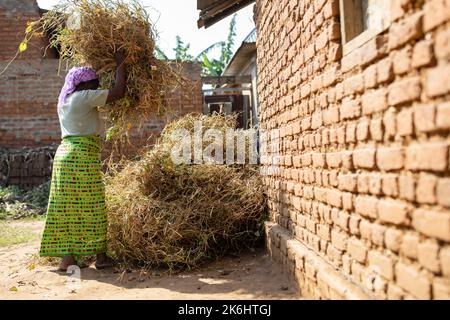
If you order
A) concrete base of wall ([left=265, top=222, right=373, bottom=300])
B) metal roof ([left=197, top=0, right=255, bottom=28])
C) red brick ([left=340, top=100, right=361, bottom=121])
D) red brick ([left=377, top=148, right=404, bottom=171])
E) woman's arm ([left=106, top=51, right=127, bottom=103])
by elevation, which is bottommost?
concrete base of wall ([left=265, top=222, right=373, bottom=300])

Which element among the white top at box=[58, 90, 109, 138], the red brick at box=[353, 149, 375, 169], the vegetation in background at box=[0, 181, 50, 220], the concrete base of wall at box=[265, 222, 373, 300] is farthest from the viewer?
the vegetation in background at box=[0, 181, 50, 220]

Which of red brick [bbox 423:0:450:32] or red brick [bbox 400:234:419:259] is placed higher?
red brick [bbox 423:0:450:32]

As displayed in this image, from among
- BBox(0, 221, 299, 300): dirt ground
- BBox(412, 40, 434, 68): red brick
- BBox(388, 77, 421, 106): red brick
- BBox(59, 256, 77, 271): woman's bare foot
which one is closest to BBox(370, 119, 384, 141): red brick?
BBox(388, 77, 421, 106): red brick

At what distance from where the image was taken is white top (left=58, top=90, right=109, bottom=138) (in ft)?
13.7

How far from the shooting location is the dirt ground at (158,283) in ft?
11.2

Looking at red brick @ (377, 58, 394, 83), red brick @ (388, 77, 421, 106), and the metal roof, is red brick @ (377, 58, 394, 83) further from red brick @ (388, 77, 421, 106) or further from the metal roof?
the metal roof

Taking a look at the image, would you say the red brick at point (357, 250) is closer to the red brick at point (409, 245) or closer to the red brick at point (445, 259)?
the red brick at point (409, 245)

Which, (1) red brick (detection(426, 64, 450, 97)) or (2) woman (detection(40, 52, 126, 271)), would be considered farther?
(2) woman (detection(40, 52, 126, 271))

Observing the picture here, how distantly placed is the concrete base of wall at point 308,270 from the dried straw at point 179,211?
50 cm

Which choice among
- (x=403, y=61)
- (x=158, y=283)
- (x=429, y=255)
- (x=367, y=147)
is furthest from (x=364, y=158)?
(x=158, y=283)

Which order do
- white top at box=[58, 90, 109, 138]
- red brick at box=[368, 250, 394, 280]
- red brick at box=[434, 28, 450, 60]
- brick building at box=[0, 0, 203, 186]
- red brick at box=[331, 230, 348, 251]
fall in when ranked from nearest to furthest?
red brick at box=[434, 28, 450, 60] → red brick at box=[368, 250, 394, 280] → red brick at box=[331, 230, 348, 251] → white top at box=[58, 90, 109, 138] → brick building at box=[0, 0, 203, 186]

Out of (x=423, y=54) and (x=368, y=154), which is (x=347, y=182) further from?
(x=423, y=54)

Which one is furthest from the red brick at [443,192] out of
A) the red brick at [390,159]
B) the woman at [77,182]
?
the woman at [77,182]

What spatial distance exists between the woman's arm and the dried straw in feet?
2.77
